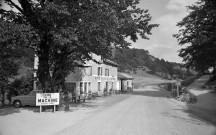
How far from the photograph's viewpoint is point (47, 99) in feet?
49.4

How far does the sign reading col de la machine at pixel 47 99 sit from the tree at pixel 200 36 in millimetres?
17152

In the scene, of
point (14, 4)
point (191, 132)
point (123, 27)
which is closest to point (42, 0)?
point (14, 4)

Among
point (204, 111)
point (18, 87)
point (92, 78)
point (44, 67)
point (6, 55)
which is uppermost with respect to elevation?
point (6, 55)

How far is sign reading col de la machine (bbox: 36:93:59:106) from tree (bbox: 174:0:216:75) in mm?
17152

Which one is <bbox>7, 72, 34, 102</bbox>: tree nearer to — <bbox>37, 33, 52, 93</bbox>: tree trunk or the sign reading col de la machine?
<bbox>37, 33, 52, 93</bbox>: tree trunk

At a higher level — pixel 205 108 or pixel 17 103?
pixel 17 103

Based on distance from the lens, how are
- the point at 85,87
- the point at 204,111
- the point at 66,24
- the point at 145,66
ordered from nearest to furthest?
the point at 66,24, the point at 204,111, the point at 85,87, the point at 145,66

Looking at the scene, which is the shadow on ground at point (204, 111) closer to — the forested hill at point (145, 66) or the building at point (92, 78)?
the building at point (92, 78)

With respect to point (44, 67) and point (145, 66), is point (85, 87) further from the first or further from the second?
point (145, 66)

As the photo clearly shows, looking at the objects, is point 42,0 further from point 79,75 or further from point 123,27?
point 79,75

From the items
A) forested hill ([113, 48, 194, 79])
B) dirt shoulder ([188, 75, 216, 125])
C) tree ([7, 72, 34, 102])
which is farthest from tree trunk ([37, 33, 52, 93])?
forested hill ([113, 48, 194, 79])

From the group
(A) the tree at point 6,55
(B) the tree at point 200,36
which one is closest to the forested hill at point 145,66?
(B) the tree at point 200,36

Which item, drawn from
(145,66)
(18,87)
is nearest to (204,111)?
(18,87)

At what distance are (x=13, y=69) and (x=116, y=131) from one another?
1541cm
